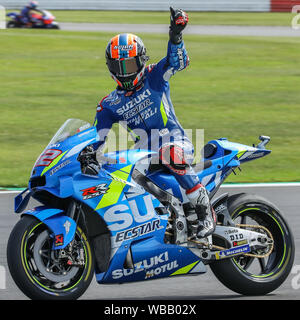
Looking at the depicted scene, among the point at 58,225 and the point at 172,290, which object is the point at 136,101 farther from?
the point at 172,290

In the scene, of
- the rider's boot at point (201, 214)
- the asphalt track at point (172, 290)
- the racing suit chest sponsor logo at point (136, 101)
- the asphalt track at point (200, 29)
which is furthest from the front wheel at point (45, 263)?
the asphalt track at point (200, 29)

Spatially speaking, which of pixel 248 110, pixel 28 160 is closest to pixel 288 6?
pixel 248 110

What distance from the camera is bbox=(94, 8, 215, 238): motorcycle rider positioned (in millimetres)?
5625

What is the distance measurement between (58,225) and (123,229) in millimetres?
528

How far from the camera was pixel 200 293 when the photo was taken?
587cm

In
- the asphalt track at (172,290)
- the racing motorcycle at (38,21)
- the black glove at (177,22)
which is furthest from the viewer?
the racing motorcycle at (38,21)

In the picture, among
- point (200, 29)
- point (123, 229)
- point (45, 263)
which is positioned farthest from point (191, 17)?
point (45, 263)

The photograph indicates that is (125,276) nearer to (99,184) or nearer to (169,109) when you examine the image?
(99,184)

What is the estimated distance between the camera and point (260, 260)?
6.05 meters

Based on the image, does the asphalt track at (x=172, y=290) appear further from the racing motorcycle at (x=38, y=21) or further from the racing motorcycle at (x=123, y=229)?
the racing motorcycle at (x=38, y=21)

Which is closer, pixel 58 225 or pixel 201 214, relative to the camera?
pixel 58 225

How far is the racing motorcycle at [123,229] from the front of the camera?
16.9 ft

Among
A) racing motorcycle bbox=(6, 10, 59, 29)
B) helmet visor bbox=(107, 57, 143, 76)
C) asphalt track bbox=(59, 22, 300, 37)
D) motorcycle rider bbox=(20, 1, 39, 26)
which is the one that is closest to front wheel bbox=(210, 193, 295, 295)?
helmet visor bbox=(107, 57, 143, 76)

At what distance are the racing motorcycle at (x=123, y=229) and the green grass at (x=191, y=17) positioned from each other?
2802 cm
